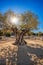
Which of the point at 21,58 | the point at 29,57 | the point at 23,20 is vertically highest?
the point at 23,20

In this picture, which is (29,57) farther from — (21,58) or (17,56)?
(17,56)

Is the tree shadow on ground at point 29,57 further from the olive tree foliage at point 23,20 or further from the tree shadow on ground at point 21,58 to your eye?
the olive tree foliage at point 23,20

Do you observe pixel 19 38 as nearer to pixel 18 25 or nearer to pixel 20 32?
pixel 20 32

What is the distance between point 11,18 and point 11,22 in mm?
726

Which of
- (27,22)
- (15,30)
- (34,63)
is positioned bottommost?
(34,63)

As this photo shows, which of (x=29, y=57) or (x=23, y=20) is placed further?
(x=23, y=20)

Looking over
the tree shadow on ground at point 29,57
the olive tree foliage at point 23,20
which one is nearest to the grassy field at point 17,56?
the tree shadow on ground at point 29,57

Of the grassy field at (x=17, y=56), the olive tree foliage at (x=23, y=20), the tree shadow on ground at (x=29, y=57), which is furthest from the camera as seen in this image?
the olive tree foliage at (x=23, y=20)

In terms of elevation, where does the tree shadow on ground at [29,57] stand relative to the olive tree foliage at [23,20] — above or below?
below

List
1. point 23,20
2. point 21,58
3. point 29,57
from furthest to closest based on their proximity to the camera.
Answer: point 23,20, point 29,57, point 21,58

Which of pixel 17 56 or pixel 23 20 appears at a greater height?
pixel 23 20

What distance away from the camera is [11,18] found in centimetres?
2109

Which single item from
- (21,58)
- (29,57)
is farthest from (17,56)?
(29,57)

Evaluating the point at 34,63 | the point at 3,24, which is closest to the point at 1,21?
the point at 3,24
